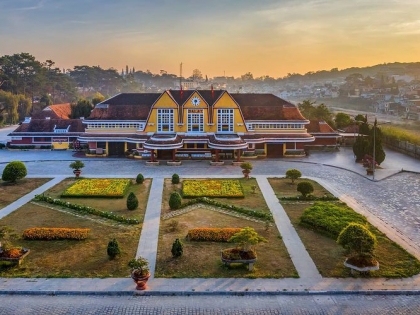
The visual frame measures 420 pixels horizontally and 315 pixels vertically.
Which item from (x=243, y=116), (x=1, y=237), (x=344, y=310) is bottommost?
(x=344, y=310)

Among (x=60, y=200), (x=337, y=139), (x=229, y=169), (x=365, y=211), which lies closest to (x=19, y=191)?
(x=60, y=200)

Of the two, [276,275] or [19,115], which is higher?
[19,115]

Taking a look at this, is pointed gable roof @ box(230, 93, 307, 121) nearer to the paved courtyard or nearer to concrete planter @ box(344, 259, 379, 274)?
the paved courtyard

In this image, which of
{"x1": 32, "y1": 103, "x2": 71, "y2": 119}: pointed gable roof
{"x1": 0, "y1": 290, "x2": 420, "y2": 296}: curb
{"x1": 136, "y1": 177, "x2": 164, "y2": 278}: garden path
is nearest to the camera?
{"x1": 0, "y1": 290, "x2": 420, "y2": 296}: curb

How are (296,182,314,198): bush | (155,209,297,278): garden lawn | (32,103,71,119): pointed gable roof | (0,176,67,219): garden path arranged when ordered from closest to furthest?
(155,209,297,278): garden lawn, (0,176,67,219): garden path, (296,182,314,198): bush, (32,103,71,119): pointed gable roof

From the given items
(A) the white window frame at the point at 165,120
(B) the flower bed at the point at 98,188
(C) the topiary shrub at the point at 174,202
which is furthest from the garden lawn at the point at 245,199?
(A) the white window frame at the point at 165,120

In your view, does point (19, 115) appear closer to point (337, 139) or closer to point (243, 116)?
point (243, 116)

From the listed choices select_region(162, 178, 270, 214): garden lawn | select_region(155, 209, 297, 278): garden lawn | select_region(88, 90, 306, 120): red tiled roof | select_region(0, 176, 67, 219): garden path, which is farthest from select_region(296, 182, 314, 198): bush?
select_region(88, 90, 306, 120): red tiled roof

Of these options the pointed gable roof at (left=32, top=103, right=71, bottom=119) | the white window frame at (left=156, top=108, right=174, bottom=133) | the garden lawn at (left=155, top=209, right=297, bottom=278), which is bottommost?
the garden lawn at (left=155, top=209, right=297, bottom=278)
